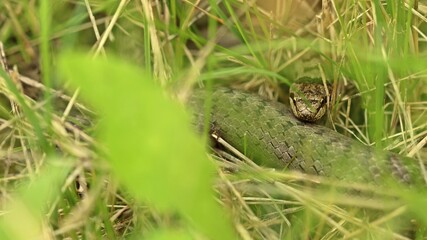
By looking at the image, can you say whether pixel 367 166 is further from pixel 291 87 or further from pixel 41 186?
pixel 41 186

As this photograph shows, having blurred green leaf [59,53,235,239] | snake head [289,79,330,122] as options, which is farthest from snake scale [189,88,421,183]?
blurred green leaf [59,53,235,239]

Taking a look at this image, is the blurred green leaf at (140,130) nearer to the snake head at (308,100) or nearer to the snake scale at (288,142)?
the snake scale at (288,142)

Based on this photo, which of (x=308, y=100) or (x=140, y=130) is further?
(x=308, y=100)

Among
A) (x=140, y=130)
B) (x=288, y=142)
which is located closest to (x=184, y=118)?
(x=140, y=130)

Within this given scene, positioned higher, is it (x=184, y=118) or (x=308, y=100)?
(x=184, y=118)

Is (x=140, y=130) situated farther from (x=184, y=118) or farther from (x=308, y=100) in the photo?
(x=308, y=100)

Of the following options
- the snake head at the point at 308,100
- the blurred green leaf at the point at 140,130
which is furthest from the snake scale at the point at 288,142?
the blurred green leaf at the point at 140,130

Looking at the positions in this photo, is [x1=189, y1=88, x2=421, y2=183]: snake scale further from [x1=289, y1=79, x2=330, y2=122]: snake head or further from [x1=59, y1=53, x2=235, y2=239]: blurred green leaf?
[x1=59, y1=53, x2=235, y2=239]: blurred green leaf
